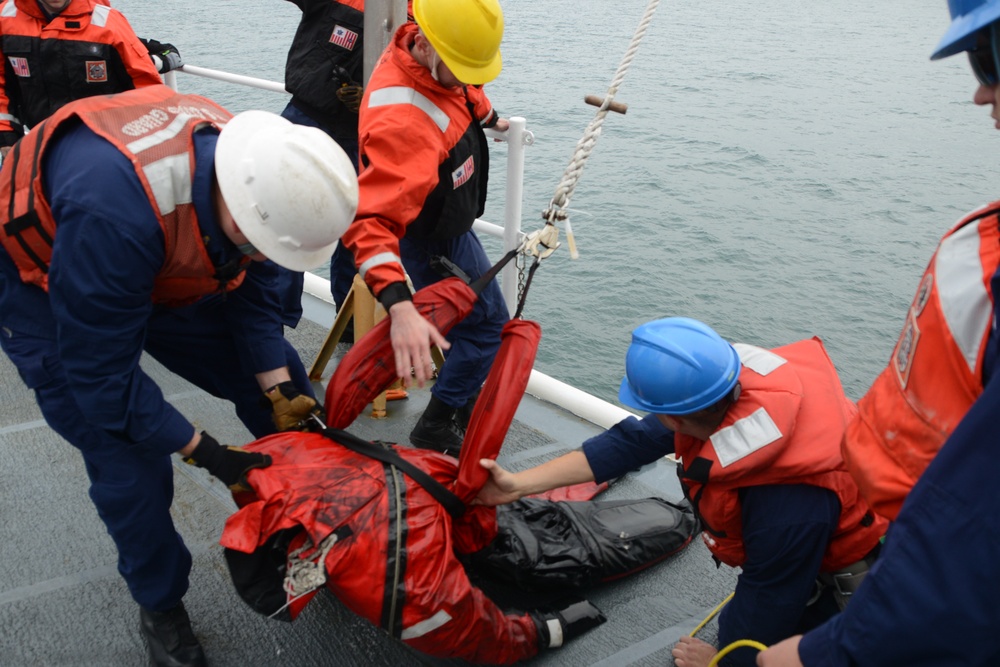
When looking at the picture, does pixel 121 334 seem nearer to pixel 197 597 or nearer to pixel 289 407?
pixel 289 407

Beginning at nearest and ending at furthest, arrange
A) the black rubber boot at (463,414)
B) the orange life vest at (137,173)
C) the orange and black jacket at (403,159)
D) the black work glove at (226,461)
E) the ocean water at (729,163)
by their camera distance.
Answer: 1. the orange life vest at (137,173)
2. the black work glove at (226,461)
3. the orange and black jacket at (403,159)
4. the black rubber boot at (463,414)
5. the ocean water at (729,163)

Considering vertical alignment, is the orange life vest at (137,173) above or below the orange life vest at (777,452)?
above

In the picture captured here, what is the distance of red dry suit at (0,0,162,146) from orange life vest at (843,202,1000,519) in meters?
3.85

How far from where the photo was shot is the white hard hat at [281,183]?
1.95 meters

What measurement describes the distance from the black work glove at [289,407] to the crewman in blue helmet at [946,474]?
1625 millimetres

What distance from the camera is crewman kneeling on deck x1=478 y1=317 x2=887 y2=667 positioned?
78.8 inches

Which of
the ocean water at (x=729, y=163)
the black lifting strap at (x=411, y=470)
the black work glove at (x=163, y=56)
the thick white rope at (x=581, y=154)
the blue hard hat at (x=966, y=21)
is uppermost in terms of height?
the blue hard hat at (x=966, y=21)

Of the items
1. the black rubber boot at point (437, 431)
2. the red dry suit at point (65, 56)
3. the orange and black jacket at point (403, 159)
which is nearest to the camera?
the orange and black jacket at point (403, 159)

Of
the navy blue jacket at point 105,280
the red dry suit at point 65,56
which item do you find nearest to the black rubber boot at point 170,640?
the navy blue jacket at point 105,280

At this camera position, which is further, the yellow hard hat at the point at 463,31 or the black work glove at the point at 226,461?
the yellow hard hat at the point at 463,31

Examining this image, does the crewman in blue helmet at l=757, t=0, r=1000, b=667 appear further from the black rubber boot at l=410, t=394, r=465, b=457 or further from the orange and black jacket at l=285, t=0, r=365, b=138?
the orange and black jacket at l=285, t=0, r=365, b=138

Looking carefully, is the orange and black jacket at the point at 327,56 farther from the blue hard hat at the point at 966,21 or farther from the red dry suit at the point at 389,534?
the blue hard hat at the point at 966,21

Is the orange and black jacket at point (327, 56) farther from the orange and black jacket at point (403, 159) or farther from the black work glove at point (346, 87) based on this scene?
the orange and black jacket at point (403, 159)

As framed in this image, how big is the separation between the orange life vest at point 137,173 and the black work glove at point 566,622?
1.33m
